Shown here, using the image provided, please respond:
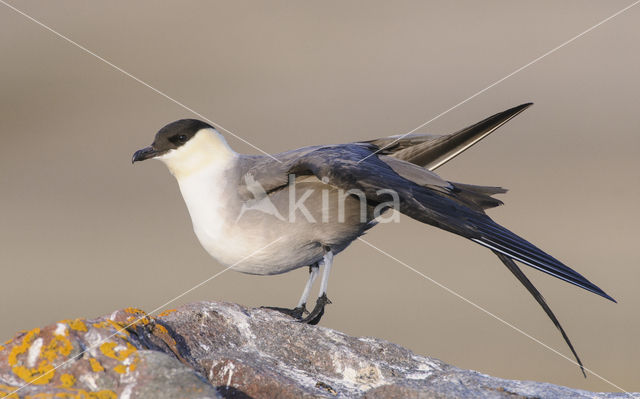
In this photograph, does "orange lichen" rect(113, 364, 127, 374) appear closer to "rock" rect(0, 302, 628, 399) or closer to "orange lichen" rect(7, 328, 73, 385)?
"rock" rect(0, 302, 628, 399)

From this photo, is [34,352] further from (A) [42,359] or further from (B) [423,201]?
(B) [423,201]

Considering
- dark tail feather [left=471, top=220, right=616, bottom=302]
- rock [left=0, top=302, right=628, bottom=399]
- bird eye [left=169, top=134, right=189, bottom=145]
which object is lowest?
rock [left=0, top=302, right=628, bottom=399]

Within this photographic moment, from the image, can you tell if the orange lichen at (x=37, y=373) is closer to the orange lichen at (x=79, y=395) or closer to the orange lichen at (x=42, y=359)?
the orange lichen at (x=42, y=359)

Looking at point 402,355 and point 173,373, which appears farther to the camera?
point 402,355

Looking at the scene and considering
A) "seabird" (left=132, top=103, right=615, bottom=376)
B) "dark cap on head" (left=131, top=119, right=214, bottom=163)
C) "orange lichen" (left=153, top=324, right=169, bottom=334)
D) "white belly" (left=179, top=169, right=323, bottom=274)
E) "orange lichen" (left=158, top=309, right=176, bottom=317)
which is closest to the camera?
"orange lichen" (left=153, top=324, right=169, bottom=334)

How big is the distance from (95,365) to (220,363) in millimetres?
901

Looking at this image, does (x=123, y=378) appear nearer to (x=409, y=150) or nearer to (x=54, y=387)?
(x=54, y=387)

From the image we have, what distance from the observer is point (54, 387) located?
3.41m

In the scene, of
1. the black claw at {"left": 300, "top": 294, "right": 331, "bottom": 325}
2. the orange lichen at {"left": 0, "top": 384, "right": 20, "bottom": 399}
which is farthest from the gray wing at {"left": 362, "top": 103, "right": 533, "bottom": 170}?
the orange lichen at {"left": 0, "top": 384, "right": 20, "bottom": 399}

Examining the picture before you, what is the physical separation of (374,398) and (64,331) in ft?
5.68

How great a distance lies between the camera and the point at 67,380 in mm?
3471

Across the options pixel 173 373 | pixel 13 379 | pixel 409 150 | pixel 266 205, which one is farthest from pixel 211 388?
pixel 409 150

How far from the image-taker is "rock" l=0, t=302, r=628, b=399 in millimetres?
3447

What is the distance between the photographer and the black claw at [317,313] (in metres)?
5.86
